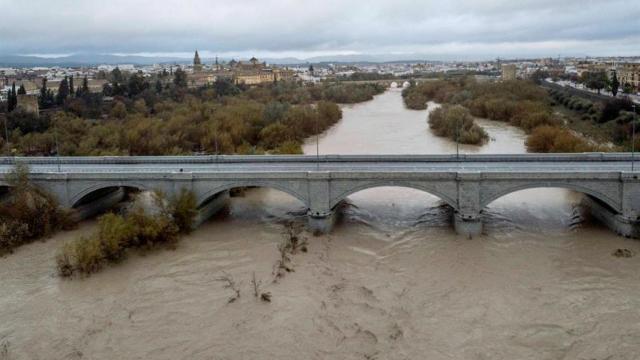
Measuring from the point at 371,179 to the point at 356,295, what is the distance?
17.6 ft

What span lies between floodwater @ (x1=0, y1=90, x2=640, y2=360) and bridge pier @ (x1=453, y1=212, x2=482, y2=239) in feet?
1.20

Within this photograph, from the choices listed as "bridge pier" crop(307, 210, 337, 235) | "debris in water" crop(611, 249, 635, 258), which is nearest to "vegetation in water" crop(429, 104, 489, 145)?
"bridge pier" crop(307, 210, 337, 235)

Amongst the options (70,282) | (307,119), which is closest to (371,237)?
(70,282)

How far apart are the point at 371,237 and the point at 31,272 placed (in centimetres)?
1130

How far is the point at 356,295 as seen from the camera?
16.1 metres

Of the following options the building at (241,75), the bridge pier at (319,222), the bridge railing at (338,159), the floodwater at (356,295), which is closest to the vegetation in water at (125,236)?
the floodwater at (356,295)

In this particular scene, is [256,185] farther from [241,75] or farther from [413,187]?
[241,75]

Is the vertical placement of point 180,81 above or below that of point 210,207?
above

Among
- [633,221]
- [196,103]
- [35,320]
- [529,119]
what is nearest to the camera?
[35,320]

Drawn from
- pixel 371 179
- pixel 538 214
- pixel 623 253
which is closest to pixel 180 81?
pixel 371 179

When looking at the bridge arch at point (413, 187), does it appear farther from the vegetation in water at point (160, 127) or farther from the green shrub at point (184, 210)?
the vegetation in water at point (160, 127)

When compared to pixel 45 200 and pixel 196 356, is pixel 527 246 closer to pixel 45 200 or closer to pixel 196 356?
pixel 196 356

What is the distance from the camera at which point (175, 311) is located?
1541 centimetres

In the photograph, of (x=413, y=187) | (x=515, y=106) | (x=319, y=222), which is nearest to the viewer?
(x=413, y=187)
